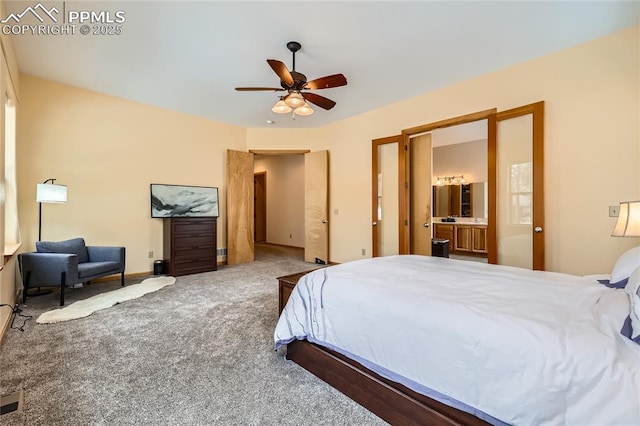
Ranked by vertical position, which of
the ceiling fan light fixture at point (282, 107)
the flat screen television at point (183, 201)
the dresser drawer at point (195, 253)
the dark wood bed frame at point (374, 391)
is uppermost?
the ceiling fan light fixture at point (282, 107)

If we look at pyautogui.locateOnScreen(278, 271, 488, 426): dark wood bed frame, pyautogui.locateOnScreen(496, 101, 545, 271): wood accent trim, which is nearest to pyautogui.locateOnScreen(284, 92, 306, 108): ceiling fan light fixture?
pyautogui.locateOnScreen(278, 271, 488, 426): dark wood bed frame

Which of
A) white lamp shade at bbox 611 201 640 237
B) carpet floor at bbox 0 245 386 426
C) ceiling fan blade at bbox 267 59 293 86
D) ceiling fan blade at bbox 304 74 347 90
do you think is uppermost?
ceiling fan blade at bbox 267 59 293 86

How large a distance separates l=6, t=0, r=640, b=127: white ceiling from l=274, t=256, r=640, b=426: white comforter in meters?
2.24

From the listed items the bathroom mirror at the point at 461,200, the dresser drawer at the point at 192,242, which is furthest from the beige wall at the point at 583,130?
the dresser drawer at the point at 192,242

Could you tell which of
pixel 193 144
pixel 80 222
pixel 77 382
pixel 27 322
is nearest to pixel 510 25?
pixel 77 382

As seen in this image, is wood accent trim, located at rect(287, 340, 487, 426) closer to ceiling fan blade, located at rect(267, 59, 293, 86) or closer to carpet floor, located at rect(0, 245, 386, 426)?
carpet floor, located at rect(0, 245, 386, 426)

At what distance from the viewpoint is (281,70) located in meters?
2.96

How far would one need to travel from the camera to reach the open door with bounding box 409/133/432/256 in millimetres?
4797

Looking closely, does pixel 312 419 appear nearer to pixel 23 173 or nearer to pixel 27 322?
pixel 27 322

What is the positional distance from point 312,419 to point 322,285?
2.34 feet

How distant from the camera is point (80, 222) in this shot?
4352 mm

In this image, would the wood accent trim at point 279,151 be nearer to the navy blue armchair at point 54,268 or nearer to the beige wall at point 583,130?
the beige wall at point 583,130

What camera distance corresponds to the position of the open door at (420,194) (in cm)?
480

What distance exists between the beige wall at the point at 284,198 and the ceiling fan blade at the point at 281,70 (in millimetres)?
4974
